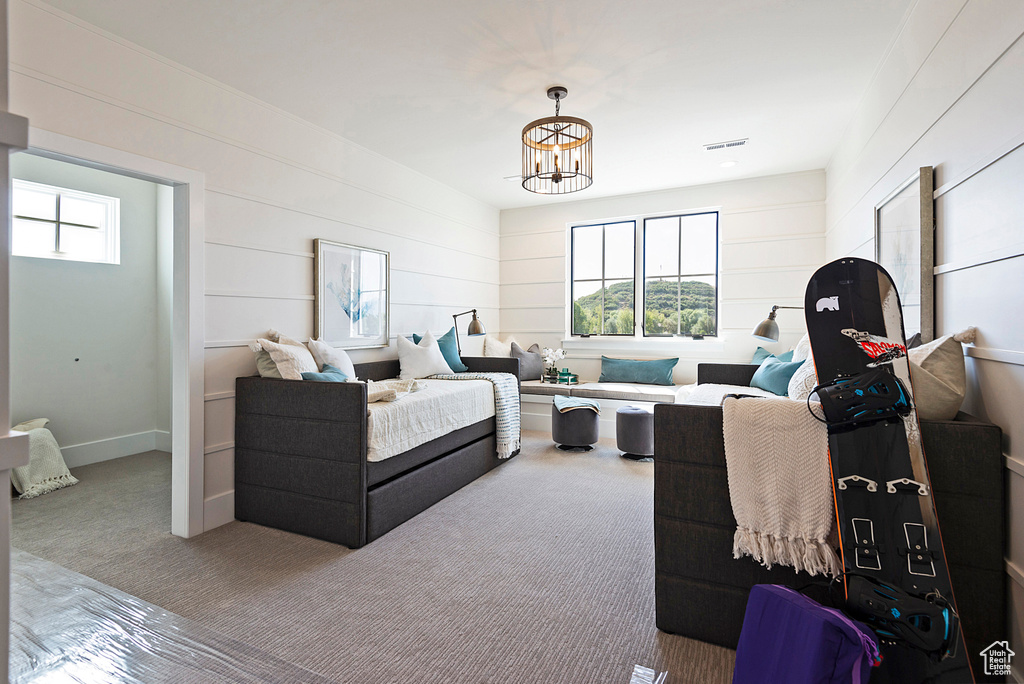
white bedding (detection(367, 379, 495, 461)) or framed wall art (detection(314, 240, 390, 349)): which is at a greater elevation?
framed wall art (detection(314, 240, 390, 349))

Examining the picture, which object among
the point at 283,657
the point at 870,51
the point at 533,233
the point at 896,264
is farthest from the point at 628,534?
the point at 533,233

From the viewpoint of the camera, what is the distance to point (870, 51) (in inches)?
101

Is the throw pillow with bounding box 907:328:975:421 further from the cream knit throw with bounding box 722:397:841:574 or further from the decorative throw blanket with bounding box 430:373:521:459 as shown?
the decorative throw blanket with bounding box 430:373:521:459

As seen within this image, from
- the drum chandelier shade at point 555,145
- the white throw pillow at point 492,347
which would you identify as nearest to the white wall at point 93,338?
the white throw pillow at point 492,347

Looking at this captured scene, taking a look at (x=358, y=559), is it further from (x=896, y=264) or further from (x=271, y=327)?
(x=896, y=264)

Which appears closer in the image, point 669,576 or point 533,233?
point 669,576

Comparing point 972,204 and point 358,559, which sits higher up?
point 972,204

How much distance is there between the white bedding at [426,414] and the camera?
2580 millimetres

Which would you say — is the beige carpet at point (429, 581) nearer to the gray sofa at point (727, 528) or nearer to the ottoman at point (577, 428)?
the gray sofa at point (727, 528)

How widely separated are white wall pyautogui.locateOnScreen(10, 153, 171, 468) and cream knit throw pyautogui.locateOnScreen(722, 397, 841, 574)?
4.61 m

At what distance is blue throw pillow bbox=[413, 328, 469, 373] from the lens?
4348 mm

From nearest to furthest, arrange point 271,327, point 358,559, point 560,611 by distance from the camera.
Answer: point 560,611, point 358,559, point 271,327

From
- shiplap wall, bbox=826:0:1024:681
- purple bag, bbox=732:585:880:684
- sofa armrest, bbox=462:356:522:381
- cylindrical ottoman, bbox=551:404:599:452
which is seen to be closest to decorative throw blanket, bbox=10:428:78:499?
sofa armrest, bbox=462:356:522:381

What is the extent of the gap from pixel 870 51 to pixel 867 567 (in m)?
2.62
